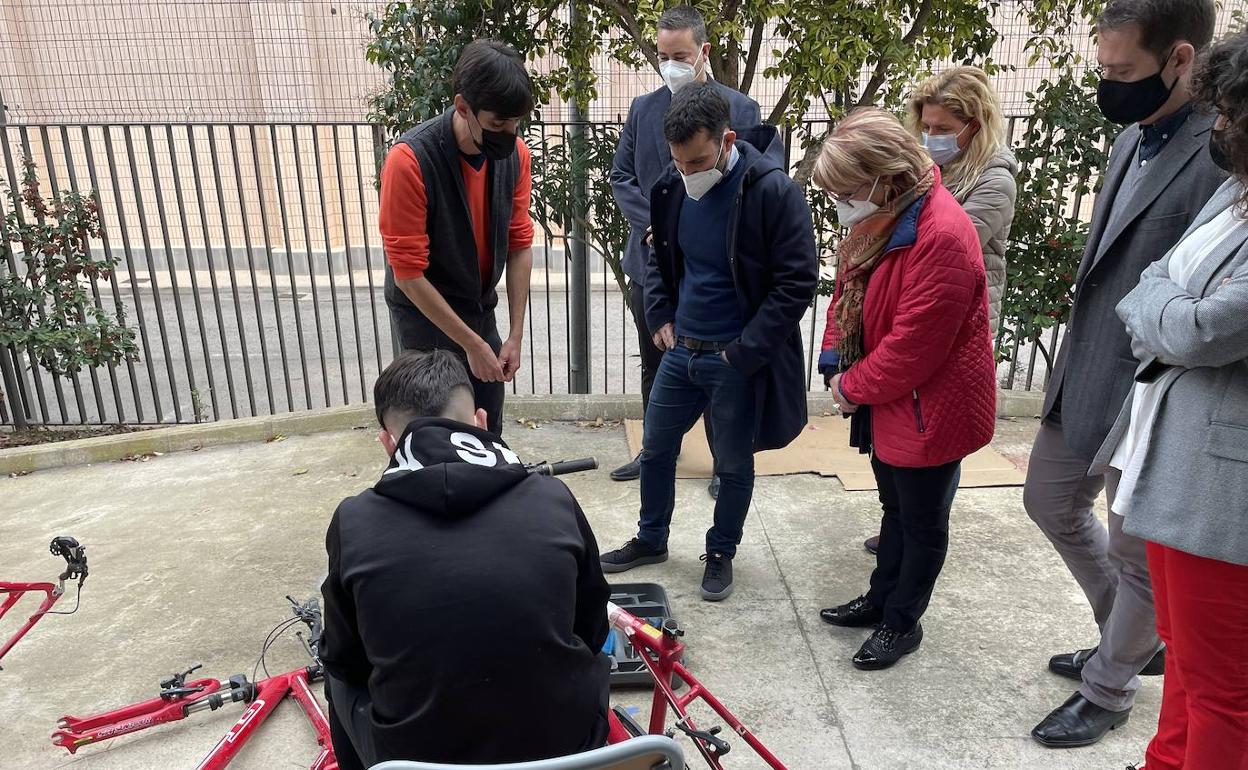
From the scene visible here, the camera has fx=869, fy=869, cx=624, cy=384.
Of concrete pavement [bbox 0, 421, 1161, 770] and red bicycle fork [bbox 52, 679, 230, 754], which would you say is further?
concrete pavement [bbox 0, 421, 1161, 770]

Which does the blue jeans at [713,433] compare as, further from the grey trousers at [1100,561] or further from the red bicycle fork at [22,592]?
the red bicycle fork at [22,592]

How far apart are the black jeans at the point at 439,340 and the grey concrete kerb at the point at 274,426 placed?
5.51 feet

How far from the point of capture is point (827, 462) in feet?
14.1

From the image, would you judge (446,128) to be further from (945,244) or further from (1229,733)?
(1229,733)

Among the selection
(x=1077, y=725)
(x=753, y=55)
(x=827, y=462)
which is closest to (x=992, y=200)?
(x=1077, y=725)

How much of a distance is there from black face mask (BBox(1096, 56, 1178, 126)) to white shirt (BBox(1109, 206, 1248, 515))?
46 cm

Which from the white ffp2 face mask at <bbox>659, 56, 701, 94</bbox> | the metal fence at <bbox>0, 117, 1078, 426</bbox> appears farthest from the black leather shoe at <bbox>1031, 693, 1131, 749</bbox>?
A: the metal fence at <bbox>0, 117, 1078, 426</bbox>

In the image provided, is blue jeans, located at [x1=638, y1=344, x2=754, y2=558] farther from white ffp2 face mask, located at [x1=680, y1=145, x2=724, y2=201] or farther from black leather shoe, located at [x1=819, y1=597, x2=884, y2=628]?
white ffp2 face mask, located at [x1=680, y1=145, x2=724, y2=201]

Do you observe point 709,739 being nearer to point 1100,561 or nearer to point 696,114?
point 1100,561

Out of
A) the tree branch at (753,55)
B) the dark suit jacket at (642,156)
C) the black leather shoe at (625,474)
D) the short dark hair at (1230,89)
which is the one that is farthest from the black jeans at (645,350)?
the short dark hair at (1230,89)

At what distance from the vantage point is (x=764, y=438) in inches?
120

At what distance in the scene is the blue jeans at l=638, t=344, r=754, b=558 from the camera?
2986 mm

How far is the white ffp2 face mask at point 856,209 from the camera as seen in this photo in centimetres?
238

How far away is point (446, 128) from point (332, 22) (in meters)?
6.36
